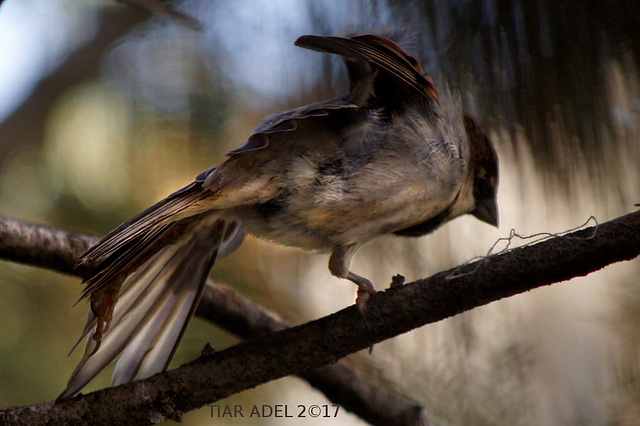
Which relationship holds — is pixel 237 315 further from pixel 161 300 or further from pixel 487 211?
pixel 487 211

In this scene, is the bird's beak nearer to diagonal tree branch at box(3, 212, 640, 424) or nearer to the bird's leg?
the bird's leg

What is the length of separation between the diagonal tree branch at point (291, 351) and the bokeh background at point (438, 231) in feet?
1.32

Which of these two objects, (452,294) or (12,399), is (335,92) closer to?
(452,294)

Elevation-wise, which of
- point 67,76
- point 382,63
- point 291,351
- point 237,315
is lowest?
point 291,351

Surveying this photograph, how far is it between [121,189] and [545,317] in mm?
2410

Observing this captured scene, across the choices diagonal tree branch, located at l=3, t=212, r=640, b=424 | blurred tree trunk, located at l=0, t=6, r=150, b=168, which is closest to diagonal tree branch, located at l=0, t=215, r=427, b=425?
diagonal tree branch, located at l=3, t=212, r=640, b=424

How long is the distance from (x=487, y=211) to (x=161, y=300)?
4.89 ft

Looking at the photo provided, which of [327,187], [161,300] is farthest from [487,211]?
[161,300]

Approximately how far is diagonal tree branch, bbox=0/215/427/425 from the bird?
18cm

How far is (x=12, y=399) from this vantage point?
3.75 meters

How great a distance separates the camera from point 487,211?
3.13 metres

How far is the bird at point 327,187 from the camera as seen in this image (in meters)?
2.44

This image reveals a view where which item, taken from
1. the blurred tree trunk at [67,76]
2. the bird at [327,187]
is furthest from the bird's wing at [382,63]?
the blurred tree trunk at [67,76]

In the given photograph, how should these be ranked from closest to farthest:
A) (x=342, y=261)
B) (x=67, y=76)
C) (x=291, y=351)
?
1. (x=291, y=351)
2. (x=342, y=261)
3. (x=67, y=76)
